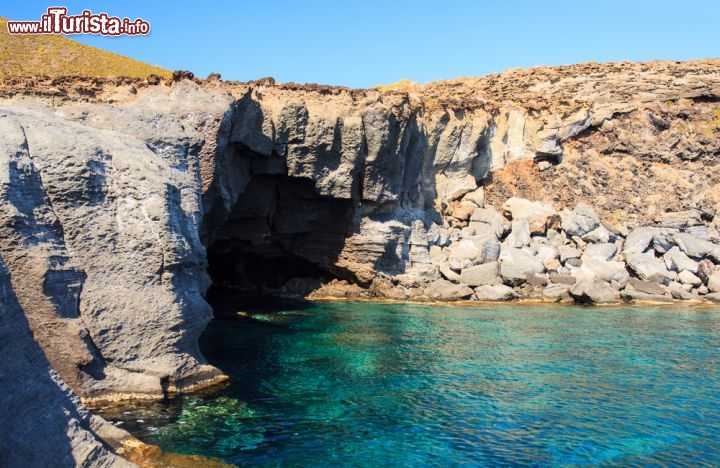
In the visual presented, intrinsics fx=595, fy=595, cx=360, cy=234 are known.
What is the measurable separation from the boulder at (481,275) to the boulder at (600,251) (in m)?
7.47

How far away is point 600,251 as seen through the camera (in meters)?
41.1

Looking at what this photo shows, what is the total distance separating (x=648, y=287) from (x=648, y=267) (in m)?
2.03

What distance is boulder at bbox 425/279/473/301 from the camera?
36406 millimetres

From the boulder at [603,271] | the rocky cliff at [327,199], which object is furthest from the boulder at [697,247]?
the boulder at [603,271]

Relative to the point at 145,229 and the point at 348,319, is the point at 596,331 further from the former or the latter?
the point at 145,229

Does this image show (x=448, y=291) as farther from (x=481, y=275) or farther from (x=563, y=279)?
(x=563, y=279)

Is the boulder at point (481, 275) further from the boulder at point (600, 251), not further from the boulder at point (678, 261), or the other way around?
the boulder at point (678, 261)

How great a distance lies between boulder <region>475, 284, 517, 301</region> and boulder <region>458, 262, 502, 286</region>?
2.17 feet

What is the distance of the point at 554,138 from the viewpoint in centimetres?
4822

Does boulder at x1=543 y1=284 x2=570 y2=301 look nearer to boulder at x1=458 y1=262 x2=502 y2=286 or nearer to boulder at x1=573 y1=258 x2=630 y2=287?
boulder at x1=573 y1=258 x2=630 y2=287

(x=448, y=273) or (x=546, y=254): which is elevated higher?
(x=546, y=254)

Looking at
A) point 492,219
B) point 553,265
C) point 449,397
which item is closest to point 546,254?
point 553,265

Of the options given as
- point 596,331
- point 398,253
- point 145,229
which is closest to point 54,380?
point 145,229

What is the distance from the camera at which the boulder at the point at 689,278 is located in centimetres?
3962
